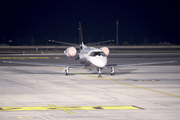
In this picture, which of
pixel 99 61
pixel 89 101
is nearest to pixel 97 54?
pixel 99 61

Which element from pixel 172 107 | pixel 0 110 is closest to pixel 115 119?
pixel 172 107

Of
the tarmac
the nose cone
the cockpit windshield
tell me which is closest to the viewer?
the tarmac

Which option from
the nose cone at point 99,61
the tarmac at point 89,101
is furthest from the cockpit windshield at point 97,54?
the tarmac at point 89,101

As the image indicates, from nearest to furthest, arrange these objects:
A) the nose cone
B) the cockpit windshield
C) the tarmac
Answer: the tarmac < the nose cone < the cockpit windshield

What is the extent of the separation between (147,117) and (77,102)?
453 centimetres

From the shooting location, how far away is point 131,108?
1512 cm

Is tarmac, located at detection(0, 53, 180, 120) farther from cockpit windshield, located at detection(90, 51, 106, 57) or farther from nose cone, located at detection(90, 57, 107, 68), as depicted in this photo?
cockpit windshield, located at detection(90, 51, 106, 57)

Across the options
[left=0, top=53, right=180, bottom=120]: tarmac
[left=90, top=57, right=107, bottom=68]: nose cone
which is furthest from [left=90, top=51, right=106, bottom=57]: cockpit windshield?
[left=0, top=53, right=180, bottom=120]: tarmac

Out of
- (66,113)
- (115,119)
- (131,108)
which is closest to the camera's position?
(115,119)

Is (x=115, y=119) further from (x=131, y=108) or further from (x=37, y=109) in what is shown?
(x=37, y=109)

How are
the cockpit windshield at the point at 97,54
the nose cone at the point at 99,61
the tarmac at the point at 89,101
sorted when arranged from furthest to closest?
the cockpit windshield at the point at 97,54 → the nose cone at the point at 99,61 → the tarmac at the point at 89,101

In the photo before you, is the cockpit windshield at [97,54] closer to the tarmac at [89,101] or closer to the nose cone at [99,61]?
the nose cone at [99,61]

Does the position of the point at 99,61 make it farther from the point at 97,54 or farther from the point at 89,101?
the point at 89,101

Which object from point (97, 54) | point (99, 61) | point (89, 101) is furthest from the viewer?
point (97, 54)
